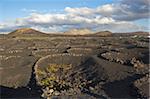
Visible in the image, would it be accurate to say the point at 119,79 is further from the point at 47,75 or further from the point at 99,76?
the point at 47,75

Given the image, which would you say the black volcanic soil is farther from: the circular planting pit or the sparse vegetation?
the sparse vegetation

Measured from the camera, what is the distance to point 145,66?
32.9 m

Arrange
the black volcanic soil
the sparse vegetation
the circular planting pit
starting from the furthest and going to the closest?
the sparse vegetation → the circular planting pit → the black volcanic soil

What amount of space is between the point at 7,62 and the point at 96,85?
15.8 metres

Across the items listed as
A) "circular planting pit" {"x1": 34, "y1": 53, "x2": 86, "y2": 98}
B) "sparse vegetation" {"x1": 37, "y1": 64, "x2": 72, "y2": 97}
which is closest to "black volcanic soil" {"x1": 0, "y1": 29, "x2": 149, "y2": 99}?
"circular planting pit" {"x1": 34, "y1": 53, "x2": 86, "y2": 98}

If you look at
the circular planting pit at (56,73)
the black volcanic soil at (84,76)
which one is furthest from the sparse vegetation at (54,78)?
the black volcanic soil at (84,76)

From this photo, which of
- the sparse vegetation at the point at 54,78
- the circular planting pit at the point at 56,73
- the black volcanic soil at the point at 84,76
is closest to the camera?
the black volcanic soil at the point at 84,76

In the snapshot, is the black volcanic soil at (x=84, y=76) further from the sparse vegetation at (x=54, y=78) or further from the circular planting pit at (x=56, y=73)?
the sparse vegetation at (x=54, y=78)

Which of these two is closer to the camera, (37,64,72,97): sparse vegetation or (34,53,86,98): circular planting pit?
(34,53,86,98): circular planting pit

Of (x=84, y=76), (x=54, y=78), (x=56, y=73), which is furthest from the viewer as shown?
(x=56, y=73)

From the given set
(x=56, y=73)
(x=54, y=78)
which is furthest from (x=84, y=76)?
(x=56, y=73)

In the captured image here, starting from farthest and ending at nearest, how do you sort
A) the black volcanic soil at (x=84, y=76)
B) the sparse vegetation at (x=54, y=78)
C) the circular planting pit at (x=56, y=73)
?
the sparse vegetation at (x=54, y=78) < the circular planting pit at (x=56, y=73) < the black volcanic soil at (x=84, y=76)

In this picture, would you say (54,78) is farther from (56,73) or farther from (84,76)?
(84,76)

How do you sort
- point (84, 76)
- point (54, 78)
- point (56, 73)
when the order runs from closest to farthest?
point (54, 78) < point (84, 76) < point (56, 73)
